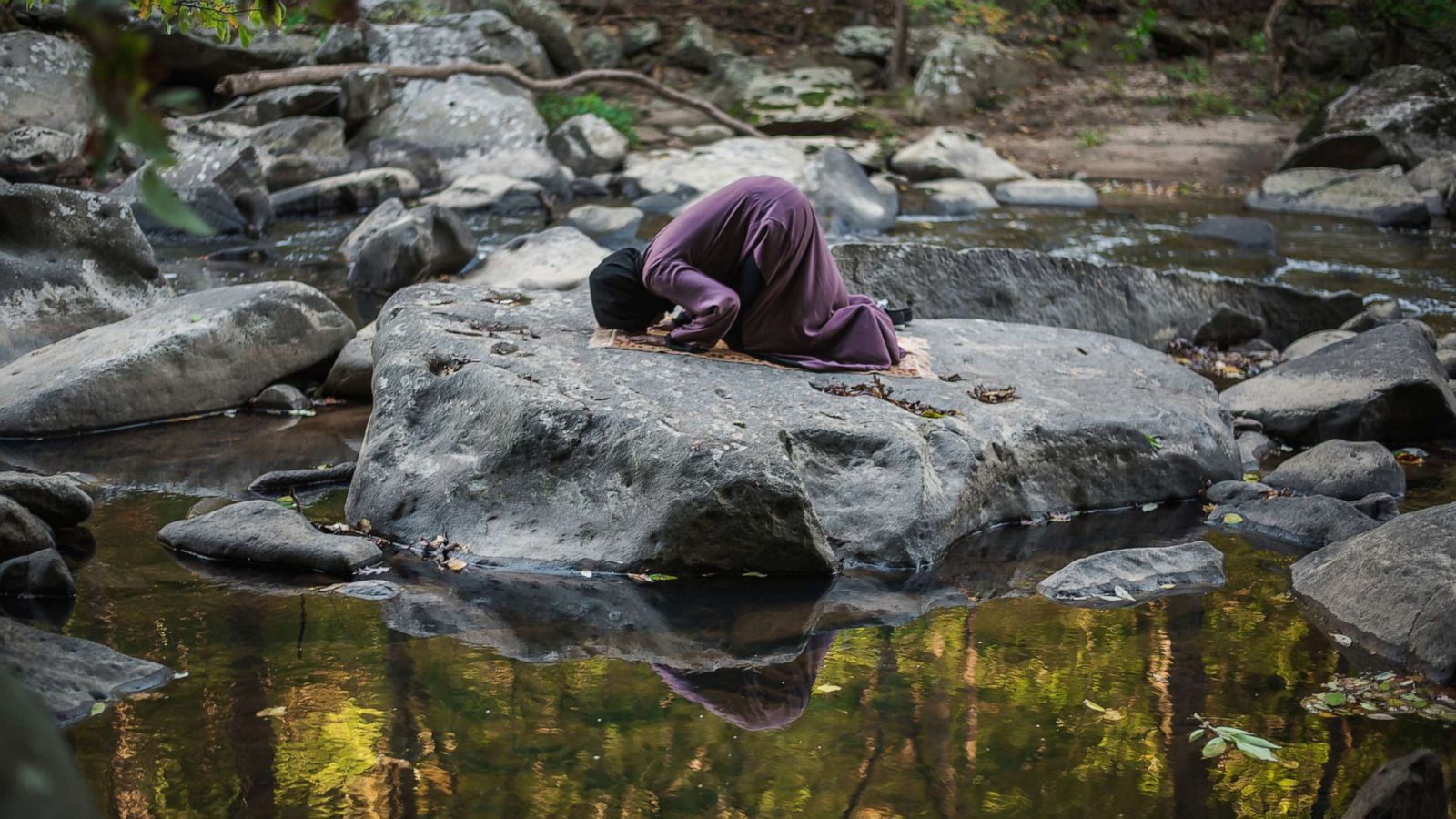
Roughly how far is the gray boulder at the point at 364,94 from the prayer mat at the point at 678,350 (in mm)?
9601

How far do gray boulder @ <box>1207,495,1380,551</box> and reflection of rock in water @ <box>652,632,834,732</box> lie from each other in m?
2.39

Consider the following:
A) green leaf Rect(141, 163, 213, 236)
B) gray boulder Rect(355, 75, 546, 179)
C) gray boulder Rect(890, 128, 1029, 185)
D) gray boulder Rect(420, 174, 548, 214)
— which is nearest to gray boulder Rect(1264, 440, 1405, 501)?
green leaf Rect(141, 163, 213, 236)

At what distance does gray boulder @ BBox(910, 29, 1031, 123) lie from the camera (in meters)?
17.9

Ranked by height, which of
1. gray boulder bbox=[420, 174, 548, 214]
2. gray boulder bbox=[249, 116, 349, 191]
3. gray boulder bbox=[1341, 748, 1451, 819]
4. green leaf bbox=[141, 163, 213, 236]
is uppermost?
green leaf bbox=[141, 163, 213, 236]

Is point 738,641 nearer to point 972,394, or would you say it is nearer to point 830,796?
point 830,796

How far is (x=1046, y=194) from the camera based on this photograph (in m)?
14.3

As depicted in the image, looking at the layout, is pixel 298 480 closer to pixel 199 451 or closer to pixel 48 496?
pixel 199 451

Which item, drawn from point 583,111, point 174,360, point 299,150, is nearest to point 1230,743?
point 174,360

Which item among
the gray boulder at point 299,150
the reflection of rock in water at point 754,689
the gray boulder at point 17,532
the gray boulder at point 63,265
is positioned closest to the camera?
the reflection of rock in water at point 754,689

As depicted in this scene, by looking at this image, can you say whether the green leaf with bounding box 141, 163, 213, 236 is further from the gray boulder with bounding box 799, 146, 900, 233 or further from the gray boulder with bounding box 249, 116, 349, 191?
the gray boulder with bounding box 249, 116, 349, 191

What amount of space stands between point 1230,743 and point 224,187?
1000 centimetres

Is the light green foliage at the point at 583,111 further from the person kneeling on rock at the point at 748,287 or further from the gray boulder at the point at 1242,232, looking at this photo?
the person kneeling on rock at the point at 748,287

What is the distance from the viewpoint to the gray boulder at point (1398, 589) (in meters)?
4.11

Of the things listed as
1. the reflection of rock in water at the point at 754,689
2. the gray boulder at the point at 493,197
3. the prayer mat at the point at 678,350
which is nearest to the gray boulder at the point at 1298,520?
the prayer mat at the point at 678,350
